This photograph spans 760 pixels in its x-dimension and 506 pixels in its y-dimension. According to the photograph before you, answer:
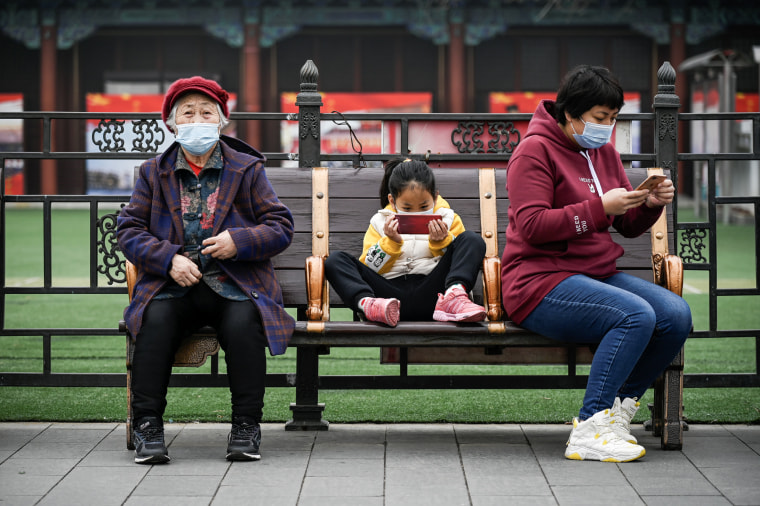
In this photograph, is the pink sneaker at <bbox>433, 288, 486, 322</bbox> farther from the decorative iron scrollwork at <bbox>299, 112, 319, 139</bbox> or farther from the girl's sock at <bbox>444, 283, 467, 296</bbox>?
the decorative iron scrollwork at <bbox>299, 112, 319, 139</bbox>

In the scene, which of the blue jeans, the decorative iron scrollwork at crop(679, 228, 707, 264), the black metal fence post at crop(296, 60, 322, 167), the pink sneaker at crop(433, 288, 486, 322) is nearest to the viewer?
the blue jeans

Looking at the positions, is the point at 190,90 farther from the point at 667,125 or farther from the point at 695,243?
the point at 695,243

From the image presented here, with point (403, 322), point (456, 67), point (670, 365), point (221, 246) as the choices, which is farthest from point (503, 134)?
point (456, 67)

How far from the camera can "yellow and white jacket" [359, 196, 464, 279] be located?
4.32m

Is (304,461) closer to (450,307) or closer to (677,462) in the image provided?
(450,307)

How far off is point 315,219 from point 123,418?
4.29ft

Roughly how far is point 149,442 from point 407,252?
1.31 m

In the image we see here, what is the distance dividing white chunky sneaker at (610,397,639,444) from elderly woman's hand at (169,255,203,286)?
1.67 m

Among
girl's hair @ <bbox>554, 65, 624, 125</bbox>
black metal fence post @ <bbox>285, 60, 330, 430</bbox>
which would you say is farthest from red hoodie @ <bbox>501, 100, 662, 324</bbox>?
black metal fence post @ <bbox>285, 60, 330, 430</bbox>

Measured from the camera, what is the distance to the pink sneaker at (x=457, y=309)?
3.94 metres

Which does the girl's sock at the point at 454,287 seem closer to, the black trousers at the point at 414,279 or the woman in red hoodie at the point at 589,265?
the black trousers at the point at 414,279

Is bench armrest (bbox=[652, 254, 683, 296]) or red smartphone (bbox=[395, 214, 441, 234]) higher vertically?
red smartphone (bbox=[395, 214, 441, 234])

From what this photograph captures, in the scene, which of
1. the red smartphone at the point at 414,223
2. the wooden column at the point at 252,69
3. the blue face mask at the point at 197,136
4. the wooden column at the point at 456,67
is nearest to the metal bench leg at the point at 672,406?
the red smartphone at the point at 414,223

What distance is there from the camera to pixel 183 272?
155 inches
